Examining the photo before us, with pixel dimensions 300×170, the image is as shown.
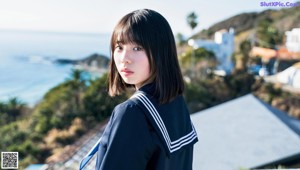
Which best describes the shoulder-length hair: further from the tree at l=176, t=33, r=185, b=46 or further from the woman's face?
the tree at l=176, t=33, r=185, b=46

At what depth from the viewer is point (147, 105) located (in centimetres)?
66

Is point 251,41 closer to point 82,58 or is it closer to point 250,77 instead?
point 250,77

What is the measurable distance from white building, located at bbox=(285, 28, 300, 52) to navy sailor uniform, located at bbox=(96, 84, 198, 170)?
16.0 meters

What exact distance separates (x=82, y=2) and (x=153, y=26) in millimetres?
16122

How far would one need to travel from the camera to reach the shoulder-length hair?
0.70 m

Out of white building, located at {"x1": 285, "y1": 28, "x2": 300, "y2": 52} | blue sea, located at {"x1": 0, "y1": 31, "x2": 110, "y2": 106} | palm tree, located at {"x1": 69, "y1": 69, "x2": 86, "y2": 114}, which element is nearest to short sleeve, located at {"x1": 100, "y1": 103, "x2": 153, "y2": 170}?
palm tree, located at {"x1": 69, "y1": 69, "x2": 86, "y2": 114}

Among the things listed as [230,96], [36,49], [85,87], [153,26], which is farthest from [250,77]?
[36,49]

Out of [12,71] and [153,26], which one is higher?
[153,26]

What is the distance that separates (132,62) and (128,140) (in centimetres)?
14

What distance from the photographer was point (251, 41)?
18234 mm

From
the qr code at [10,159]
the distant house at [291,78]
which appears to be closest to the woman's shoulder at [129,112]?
the qr code at [10,159]

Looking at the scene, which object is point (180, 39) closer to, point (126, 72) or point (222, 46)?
point (222, 46)

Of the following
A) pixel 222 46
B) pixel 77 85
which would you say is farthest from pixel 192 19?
pixel 77 85

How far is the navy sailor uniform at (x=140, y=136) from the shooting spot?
641 millimetres
